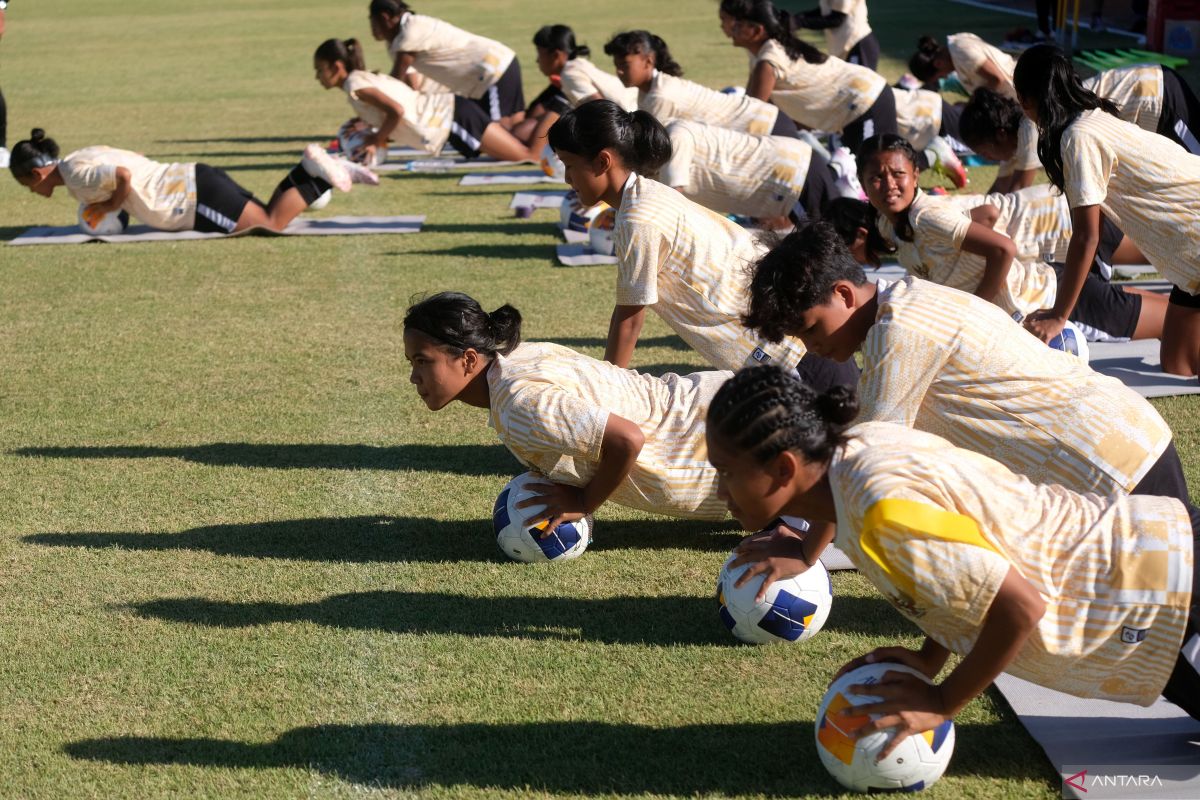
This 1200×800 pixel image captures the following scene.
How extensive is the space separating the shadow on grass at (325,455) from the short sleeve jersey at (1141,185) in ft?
8.76

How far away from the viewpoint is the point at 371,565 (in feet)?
15.4

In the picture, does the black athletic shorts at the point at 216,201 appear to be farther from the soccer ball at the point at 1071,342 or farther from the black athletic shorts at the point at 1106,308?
the soccer ball at the point at 1071,342

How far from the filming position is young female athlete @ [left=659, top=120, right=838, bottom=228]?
25.2 feet

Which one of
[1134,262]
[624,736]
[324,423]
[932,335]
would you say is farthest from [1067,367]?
[1134,262]

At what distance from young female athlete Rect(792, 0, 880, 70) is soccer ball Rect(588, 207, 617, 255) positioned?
5025 millimetres

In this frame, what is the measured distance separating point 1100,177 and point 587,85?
20.7 ft

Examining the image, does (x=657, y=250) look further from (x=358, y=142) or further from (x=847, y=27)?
(x=847, y=27)

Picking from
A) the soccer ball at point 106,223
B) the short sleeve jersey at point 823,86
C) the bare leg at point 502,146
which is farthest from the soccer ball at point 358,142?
the short sleeve jersey at point 823,86

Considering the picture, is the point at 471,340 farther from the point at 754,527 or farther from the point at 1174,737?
the point at 1174,737

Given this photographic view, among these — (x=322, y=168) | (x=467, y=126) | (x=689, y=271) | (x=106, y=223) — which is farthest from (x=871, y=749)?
(x=467, y=126)

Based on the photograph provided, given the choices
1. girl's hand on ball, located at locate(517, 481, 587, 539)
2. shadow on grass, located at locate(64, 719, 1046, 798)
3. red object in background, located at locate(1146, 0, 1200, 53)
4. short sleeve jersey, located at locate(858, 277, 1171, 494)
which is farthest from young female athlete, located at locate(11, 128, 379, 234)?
red object in background, located at locate(1146, 0, 1200, 53)

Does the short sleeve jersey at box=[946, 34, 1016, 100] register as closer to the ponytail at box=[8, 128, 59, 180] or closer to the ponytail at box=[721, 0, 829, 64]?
the ponytail at box=[721, 0, 829, 64]

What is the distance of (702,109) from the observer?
915 centimetres

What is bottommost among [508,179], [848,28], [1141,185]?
[508,179]
